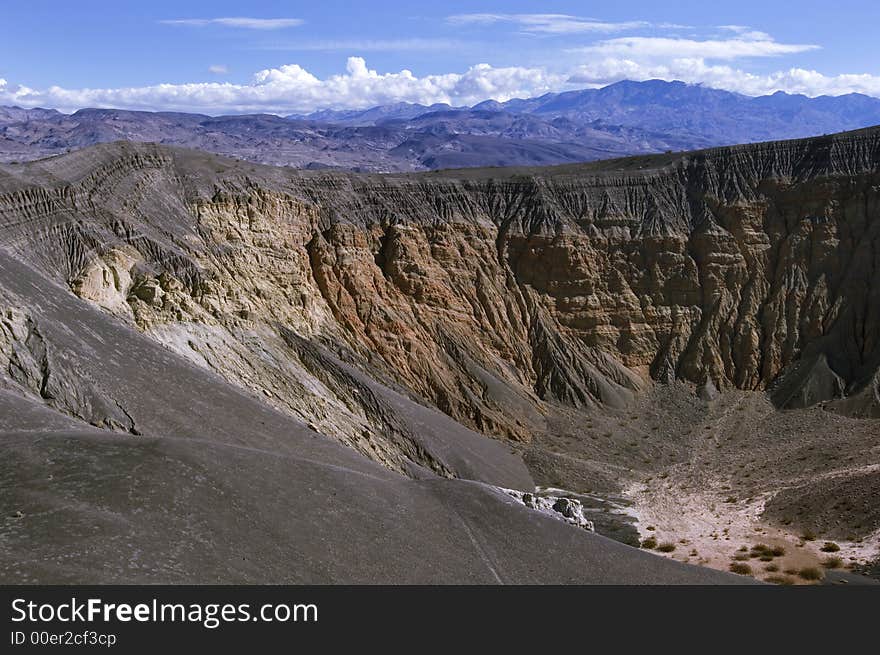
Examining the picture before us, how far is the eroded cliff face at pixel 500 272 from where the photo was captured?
118ft

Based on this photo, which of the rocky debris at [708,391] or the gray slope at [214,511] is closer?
the gray slope at [214,511]

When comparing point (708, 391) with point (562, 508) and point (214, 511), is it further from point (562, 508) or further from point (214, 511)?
point (214, 511)

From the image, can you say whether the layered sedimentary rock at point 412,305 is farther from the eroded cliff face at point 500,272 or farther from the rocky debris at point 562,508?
the rocky debris at point 562,508

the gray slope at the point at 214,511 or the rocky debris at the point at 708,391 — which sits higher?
the gray slope at the point at 214,511

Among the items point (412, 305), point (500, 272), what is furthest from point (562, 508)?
point (500, 272)

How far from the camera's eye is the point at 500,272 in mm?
52750

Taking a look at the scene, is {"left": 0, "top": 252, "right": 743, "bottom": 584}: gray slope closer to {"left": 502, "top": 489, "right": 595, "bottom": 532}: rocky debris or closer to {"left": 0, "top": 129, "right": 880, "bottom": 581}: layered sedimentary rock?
{"left": 0, "top": 129, "right": 880, "bottom": 581}: layered sedimentary rock

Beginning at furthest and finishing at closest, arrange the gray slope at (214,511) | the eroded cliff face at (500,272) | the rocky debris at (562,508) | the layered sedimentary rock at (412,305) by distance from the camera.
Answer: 1. the eroded cliff face at (500,272)
2. the rocky debris at (562,508)
3. the layered sedimentary rock at (412,305)
4. the gray slope at (214,511)

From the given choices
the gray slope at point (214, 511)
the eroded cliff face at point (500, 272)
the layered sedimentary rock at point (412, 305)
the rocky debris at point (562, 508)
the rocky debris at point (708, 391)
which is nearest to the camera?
the gray slope at point (214, 511)

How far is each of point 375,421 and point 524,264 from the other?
844 inches

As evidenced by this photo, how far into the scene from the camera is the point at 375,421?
117 feet

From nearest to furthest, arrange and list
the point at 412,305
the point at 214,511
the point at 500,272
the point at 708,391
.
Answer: the point at 214,511 < the point at 412,305 < the point at 708,391 < the point at 500,272

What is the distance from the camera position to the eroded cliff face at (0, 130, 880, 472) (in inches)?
1416

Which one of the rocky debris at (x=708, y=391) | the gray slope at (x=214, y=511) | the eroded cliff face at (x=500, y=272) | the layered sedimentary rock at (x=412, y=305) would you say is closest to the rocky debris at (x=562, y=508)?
the layered sedimentary rock at (x=412, y=305)
